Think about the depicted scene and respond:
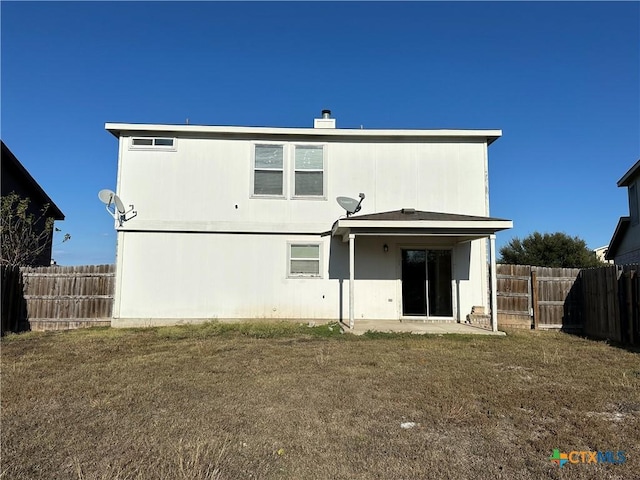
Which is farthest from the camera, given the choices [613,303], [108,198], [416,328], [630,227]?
[630,227]

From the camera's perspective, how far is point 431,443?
335 cm

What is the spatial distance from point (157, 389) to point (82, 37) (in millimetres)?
9068

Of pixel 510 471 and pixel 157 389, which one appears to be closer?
pixel 510 471

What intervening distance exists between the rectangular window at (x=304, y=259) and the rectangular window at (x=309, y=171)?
146 cm

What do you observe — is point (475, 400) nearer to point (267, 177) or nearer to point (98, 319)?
point (267, 177)

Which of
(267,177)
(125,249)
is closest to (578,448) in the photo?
(267,177)

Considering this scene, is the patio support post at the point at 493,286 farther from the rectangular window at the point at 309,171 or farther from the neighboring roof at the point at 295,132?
the rectangular window at the point at 309,171

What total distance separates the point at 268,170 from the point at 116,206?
13.6 ft

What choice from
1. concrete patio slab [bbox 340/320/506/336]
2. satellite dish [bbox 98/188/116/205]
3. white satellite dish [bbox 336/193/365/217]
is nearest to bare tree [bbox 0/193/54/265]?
satellite dish [bbox 98/188/116/205]

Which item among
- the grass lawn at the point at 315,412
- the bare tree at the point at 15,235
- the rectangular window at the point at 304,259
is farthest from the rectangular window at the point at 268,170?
the bare tree at the point at 15,235

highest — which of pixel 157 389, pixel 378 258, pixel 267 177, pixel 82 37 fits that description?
pixel 82 37

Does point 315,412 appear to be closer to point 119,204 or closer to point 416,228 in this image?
point 416,228

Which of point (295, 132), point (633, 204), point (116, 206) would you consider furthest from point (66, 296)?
point (633, 204)

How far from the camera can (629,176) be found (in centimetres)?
1509
